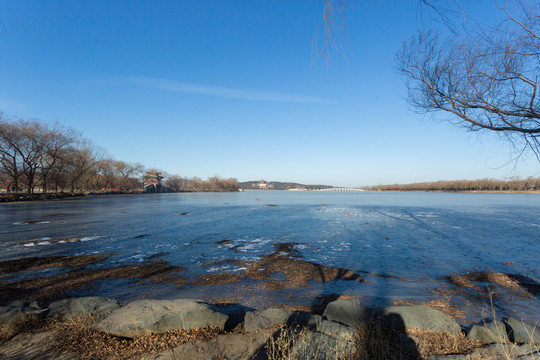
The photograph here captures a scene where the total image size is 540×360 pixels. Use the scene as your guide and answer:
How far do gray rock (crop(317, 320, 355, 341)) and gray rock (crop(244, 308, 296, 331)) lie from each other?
57 cm

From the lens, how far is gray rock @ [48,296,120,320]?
4141mm

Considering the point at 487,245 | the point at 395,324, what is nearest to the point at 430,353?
the point at 395,324

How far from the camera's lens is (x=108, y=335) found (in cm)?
357

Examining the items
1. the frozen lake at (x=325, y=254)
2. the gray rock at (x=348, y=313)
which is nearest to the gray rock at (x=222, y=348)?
the gray rock at (x=348, y=313)

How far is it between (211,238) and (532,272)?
1231cm

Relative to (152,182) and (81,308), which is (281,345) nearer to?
(81,308)

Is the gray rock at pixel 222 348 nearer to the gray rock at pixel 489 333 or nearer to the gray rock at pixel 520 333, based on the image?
the gray rock at pixel 489 333

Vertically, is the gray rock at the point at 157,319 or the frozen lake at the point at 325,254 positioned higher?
the gray rock at the point at 157,319

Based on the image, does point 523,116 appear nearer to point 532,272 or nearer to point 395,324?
point 395,324

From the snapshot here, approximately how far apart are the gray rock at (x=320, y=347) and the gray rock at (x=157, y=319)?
1.34 m

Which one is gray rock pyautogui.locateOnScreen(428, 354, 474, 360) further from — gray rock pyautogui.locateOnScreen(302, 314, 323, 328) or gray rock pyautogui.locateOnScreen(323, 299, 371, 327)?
gray rock pyautogui.locateOnScreen(302, 314, 323, 328)

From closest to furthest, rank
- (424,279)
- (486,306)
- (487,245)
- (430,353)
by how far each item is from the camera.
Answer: (430,353) < (486,306) < (424,279) < (487,245)

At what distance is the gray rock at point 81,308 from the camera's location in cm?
414

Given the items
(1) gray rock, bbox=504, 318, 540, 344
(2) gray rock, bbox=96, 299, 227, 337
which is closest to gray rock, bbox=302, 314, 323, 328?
(2) gray rock, bbox=96, 299, 227, 337
